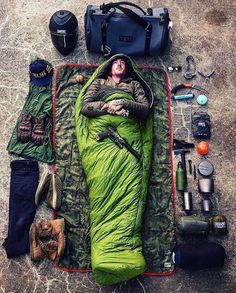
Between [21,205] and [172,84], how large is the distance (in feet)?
7.77

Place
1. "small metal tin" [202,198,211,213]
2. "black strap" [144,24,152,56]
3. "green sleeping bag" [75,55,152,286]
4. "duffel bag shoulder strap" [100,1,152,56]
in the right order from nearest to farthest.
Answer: "green sleeping bag" [75,55,152,286] → "small metal tin" [202,198,211,213] → "duffel bag shoulder strap" [100,1,152,56] → "black strap" [144,24,152,56]

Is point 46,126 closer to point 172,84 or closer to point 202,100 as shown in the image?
point 172,84

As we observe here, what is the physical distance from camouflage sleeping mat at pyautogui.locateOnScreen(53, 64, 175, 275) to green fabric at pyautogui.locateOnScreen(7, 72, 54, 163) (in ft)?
0.27

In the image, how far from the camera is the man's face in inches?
221

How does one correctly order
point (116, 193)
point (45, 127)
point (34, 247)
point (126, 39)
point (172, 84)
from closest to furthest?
point (116, 193)
point (34, 247)
point (45, 127)
point (126, 39)
point (172, 84)

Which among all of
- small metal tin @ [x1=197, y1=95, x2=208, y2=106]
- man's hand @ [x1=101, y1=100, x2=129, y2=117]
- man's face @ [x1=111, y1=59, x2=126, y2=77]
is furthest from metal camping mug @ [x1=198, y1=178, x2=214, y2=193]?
man's face @ [x1=111, y1=59, x2=126, y2=77]

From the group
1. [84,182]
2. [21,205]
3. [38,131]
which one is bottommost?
[21,205]

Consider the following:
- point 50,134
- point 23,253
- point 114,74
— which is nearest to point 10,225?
point 23,253

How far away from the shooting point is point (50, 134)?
570cm

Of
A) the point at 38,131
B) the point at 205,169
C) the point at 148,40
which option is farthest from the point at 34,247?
the point at 148,40

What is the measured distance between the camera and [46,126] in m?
5.73

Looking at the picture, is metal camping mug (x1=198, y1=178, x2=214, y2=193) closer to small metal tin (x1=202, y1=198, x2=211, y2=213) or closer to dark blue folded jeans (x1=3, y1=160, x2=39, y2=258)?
small metal tin (x1=202, y1=198, x2=211, y2=213)

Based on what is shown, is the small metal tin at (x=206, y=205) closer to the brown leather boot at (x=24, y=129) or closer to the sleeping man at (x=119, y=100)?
the sleeping man at (x=119, y=100)

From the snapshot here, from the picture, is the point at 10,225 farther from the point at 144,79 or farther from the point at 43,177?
the point at 144,79
